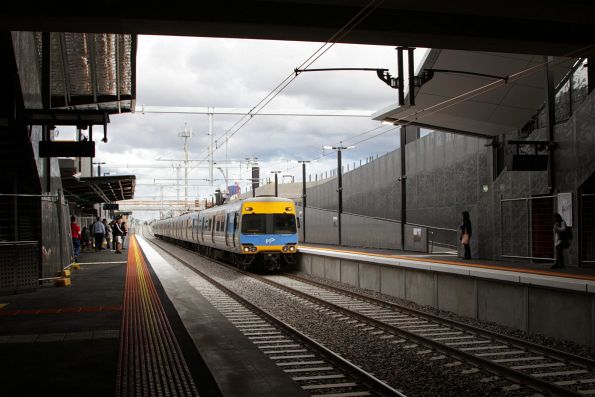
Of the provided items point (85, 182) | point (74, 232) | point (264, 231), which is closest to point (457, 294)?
point (264, 231)

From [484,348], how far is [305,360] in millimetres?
2659

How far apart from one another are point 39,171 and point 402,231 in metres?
15.1

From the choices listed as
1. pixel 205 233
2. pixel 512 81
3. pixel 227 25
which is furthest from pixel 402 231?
pixel 227 25

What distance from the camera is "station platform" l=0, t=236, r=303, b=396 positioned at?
19.8ft

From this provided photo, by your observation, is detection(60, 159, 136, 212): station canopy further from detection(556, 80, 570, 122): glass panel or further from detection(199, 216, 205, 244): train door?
detection(556, 80, 570, 122): glass panel

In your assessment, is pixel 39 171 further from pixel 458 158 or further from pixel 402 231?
pixel 458 158

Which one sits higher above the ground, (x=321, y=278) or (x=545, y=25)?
(x=545, y=25)

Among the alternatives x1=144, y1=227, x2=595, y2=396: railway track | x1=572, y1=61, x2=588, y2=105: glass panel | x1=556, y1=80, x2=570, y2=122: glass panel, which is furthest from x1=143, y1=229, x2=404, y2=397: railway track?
x1=556, y1=80, x2=570, y2=122: glass panel

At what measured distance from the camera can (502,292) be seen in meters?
10.8

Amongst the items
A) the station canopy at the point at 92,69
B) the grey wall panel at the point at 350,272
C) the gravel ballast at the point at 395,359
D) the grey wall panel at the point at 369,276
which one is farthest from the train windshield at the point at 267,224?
the gravel ballast at the point at 395,359

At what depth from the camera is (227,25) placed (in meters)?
8.52

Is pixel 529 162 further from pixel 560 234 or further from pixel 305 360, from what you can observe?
pixel 305 360

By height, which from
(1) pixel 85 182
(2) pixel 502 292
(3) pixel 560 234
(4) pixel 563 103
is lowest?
(2) pixel 502 292

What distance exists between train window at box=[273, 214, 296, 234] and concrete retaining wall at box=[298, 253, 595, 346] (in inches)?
206
